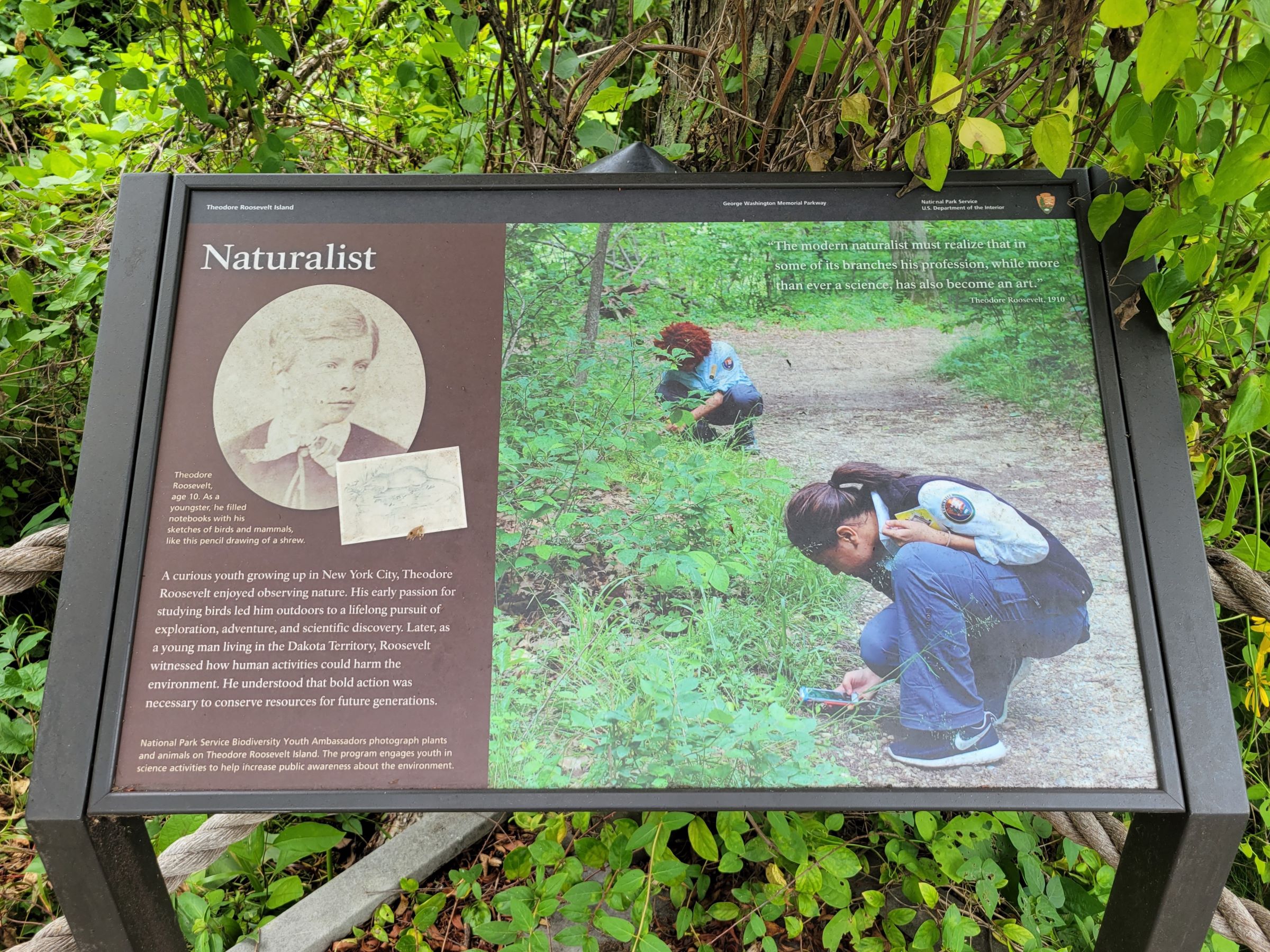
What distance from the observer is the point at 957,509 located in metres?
1.32

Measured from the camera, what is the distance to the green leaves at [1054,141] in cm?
123

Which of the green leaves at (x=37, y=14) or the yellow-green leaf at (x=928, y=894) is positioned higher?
the green leaves at (x=37, y=14)

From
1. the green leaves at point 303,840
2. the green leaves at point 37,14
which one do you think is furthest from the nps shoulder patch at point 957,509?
the green leaves at point 37,14

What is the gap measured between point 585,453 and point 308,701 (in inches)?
24.8

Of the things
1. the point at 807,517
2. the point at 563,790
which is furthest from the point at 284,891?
the point at 807,517

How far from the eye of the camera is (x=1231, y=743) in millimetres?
1217

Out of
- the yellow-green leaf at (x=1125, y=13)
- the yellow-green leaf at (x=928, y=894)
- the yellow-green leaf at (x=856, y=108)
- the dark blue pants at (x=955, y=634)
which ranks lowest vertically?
the yellow-green leaf at (x=928, y=894)

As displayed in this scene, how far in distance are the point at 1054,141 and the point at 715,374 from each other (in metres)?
0.68

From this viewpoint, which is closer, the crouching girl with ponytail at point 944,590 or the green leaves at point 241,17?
the crouching girl with ponytail at point 944,590

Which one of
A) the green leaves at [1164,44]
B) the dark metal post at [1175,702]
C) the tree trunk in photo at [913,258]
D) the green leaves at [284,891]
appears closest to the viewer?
the green leaves at [1164,44]

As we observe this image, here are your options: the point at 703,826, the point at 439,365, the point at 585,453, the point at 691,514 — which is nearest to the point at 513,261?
the point at 439,365

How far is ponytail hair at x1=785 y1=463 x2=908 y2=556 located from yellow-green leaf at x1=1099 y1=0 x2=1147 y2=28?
72 centimetres

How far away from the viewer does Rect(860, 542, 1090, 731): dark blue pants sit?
4.08 ft

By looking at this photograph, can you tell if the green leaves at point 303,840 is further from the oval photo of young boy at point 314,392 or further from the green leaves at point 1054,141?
the green leaves at point 1054,141
